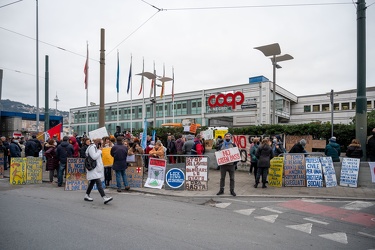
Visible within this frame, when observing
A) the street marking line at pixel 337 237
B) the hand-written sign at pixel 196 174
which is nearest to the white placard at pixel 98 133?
the hand-written sign at pixel 196 174

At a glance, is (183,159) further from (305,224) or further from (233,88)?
(233,88)

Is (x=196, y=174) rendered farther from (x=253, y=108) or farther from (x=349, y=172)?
(x=253, y=108)

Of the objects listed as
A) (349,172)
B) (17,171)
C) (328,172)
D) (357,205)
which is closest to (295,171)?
(328,172)

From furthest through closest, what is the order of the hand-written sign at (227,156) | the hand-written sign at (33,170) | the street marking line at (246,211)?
the hand-written sign at (33,170) → the hand-written sign at (227,156) → the street marking line at (246,211)

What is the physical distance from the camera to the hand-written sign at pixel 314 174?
10.2 meters

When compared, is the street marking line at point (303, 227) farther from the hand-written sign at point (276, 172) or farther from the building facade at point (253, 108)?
the building facade at point (253, 108)

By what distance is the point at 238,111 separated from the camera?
4578 centimetres

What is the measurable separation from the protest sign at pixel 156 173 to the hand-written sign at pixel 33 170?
4664 millimetres

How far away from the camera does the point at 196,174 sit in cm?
964

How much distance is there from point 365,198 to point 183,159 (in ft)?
19.8

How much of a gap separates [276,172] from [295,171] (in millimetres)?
688

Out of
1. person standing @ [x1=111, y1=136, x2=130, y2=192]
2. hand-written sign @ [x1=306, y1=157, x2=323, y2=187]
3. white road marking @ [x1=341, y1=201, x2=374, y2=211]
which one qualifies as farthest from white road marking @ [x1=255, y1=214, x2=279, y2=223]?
person standing @ [x1=111, y1=136, x2=130, y2=192]

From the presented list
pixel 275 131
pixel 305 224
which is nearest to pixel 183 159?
pixel 305 224

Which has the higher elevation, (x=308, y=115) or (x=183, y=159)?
(x=308, y=115)
